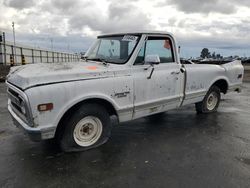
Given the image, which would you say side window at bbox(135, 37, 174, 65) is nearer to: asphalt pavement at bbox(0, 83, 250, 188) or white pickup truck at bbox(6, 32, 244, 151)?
white pickup truck at bbox(6, 32, 244, 151)

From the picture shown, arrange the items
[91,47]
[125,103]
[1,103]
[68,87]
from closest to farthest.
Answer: [68,87]
[125,103]
[91,47]
[1,103]

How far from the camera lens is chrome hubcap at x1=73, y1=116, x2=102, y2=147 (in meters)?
4.50

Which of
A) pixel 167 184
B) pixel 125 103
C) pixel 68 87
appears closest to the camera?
pixel 167 184

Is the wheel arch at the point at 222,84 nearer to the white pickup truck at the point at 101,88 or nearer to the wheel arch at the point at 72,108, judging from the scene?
the white pickup truck at the point at 101,88

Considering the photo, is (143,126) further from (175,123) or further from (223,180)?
(223,180)

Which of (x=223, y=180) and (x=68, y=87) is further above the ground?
(x=68, y=87)

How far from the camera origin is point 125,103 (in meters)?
4.87

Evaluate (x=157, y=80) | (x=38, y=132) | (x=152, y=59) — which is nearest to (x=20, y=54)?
(x=157, y=80)

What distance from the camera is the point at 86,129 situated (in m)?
4.61

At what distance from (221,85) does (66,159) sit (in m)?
5.07

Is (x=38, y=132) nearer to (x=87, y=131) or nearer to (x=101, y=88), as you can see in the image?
(x=87, y=131)

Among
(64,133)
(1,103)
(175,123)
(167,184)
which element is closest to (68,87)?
(64,133)

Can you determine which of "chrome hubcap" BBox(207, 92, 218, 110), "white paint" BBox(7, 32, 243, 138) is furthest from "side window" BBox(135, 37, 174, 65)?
"chrome hubcap" BBox(207, 92, 218, 110)

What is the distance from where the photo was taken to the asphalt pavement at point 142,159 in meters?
3.56
